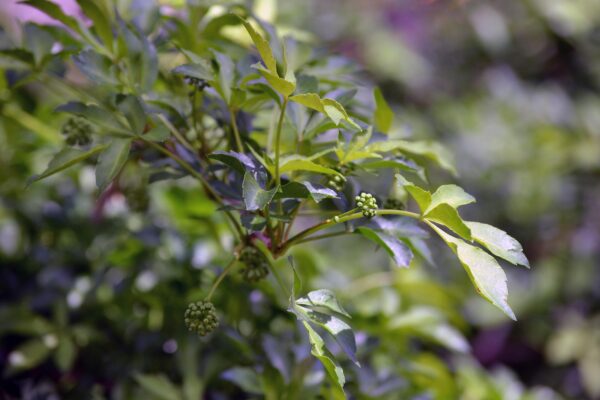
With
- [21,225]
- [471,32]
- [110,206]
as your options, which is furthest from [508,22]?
[21,225]

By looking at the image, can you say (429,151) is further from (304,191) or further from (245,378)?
(245,378)

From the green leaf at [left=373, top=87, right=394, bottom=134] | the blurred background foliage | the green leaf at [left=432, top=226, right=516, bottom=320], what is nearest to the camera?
the green leaf at [left=432, top=226, right=516, bottom=320]

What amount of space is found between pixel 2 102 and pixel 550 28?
6.56 feet

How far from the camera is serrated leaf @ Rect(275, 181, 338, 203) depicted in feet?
1.88

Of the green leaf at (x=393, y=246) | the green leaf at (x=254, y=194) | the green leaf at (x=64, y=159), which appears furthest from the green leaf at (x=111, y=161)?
the green leaf at (x=393, y=246)

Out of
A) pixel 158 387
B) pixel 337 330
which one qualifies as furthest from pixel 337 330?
pixel 158 387

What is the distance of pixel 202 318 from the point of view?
2.03 feet

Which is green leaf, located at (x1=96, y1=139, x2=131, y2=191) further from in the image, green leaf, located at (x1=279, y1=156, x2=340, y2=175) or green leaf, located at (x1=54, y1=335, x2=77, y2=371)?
green leaf, located at (x1=54, y1=335, x2=77, y2=371)

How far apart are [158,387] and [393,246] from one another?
15.1 inches

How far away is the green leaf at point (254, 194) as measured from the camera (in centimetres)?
56

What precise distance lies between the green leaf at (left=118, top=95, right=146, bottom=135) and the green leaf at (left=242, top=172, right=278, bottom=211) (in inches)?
5.6

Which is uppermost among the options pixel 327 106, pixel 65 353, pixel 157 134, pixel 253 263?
pixel 327 106

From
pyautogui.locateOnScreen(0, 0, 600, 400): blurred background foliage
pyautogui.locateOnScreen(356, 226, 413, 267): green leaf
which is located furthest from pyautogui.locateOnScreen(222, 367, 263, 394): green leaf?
pyautogui.locateOnScreen(356, 226, 413, 267): green leaf

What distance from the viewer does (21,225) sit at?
1.10m
